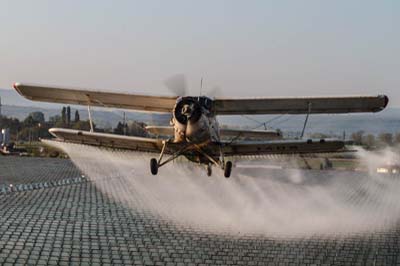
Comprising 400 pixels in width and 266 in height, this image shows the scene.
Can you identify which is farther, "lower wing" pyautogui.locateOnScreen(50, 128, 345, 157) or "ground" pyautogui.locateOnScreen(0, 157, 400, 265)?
"lower wing" pyautogui.locateOnScreen(50, 128, 345, 157)

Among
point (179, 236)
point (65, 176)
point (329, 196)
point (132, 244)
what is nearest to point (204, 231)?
point (179, 236)

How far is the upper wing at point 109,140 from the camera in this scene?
2117cm

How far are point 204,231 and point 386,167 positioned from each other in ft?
141

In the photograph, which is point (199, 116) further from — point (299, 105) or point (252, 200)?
point (252, 200)

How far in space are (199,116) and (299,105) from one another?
520 cm

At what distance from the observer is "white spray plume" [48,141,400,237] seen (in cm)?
2358

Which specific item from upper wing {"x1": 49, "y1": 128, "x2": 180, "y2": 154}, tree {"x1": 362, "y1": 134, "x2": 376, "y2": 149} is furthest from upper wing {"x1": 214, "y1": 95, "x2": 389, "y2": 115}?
tree {"x1": 362, "y1": 134, "x2": 376, "y2": 149}

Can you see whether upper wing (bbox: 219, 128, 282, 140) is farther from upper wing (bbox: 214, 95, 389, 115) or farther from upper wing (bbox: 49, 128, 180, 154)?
upper wing (bbox: 49, 128, 180, 154)

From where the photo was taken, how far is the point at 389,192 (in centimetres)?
4050

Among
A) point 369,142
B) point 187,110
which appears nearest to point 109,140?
point 187,110

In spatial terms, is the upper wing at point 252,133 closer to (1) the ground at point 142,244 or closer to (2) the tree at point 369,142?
(1) the ground at point 142,244

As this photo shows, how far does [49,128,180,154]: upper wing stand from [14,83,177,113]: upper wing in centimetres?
203

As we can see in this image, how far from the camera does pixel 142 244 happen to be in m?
19.7

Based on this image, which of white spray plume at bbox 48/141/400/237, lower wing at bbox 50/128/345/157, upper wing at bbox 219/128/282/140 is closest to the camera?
→ lower wing at bbox 50/128/345/157
